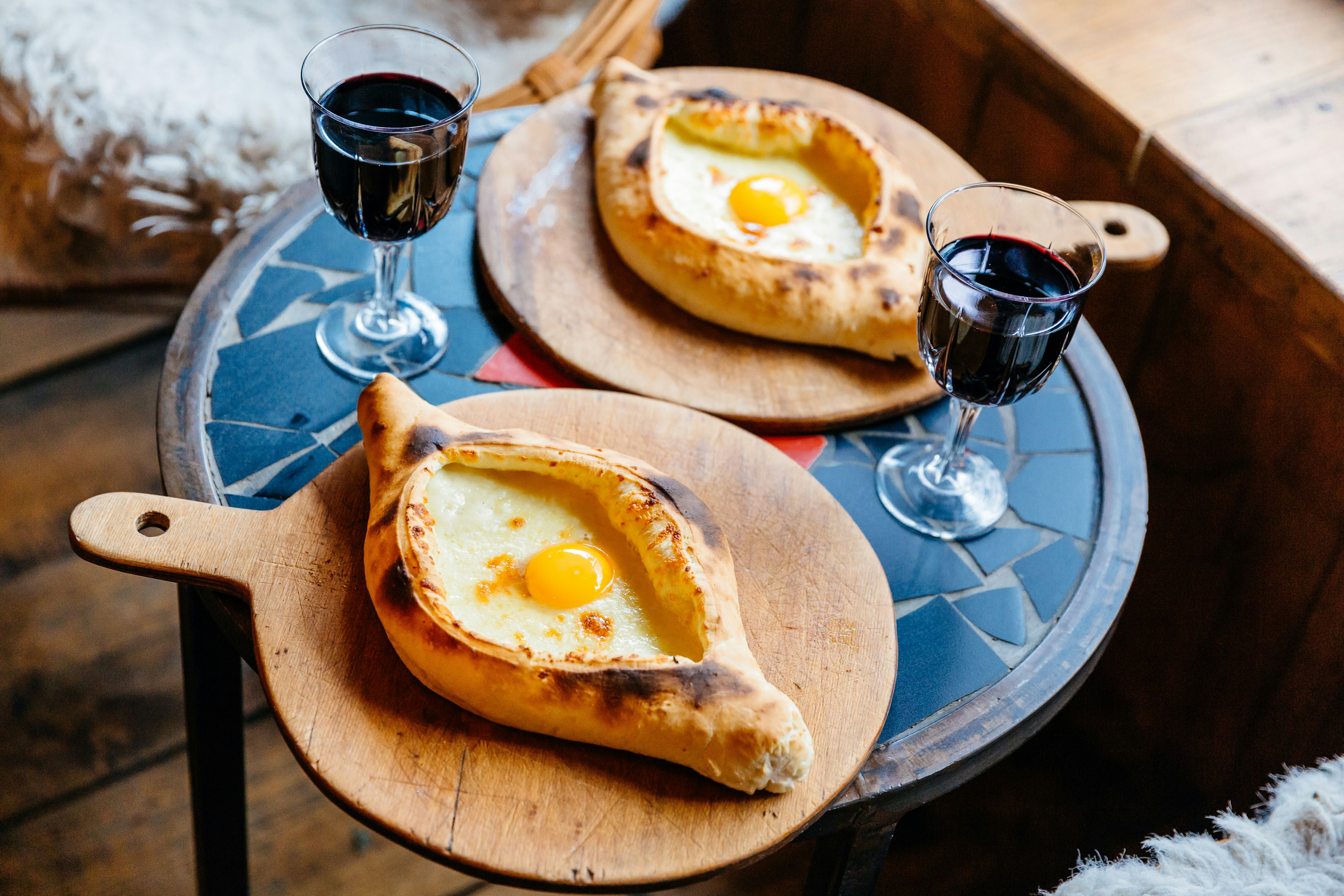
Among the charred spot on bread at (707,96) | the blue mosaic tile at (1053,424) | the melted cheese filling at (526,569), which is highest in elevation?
the charred spot on bread at (707,96)

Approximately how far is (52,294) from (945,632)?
2.19 m

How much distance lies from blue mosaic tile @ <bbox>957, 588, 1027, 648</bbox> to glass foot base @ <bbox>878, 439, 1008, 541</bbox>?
A: 97 mm

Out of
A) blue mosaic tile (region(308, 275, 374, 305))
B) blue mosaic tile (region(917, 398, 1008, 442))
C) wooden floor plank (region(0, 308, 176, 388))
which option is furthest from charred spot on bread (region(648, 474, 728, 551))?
wooden floor plank (region(0, 308, 176, 388))

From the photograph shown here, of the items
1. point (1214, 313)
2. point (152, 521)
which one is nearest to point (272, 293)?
point (152, 521)

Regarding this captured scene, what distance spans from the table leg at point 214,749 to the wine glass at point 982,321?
38.1 inches

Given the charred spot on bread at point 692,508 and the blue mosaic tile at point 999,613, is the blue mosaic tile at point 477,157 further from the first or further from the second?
the blue mosaic tile at point 999,613

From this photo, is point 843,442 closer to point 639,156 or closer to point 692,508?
point 692,508

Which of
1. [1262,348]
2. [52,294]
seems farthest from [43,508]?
[1262,348]

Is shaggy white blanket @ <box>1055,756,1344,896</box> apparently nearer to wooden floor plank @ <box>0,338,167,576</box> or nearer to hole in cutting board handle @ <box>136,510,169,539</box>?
hole in cutting board handle @ <box>136,510,169,539</box>

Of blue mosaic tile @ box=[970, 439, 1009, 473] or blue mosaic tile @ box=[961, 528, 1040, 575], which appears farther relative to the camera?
blue mosaic tile @ box=[970, 439, 1009, 473]

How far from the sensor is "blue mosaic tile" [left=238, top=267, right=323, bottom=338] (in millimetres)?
1731

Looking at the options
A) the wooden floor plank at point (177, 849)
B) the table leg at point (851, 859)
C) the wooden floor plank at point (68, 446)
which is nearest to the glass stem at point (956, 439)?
the table leg at point (851, 859)

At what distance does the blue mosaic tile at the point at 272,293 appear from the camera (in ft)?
5.68

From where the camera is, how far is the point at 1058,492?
1.65m
